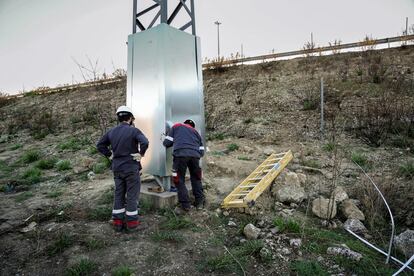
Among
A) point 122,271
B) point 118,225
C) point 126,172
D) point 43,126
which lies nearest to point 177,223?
point 118,225

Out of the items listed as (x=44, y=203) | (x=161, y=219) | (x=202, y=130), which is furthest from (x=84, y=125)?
(x=161, y=219)

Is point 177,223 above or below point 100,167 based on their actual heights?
below

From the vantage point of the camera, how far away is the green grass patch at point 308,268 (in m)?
2.84

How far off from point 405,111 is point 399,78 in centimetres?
304

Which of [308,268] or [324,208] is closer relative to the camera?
[308,268]

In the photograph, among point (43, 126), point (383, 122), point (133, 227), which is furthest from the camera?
point (43, 126)

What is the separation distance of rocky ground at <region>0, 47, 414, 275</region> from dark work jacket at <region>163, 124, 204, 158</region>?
3.27 feet

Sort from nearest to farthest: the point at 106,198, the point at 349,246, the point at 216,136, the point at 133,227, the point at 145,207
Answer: the point at 349,246, the point at 133,227, the point at 145,207, the point at 106,198, the point at 216,136

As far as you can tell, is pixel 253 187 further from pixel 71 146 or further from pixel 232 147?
pixel 71 146

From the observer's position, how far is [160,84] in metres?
4.57

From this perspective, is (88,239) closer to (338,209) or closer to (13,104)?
(338,209)

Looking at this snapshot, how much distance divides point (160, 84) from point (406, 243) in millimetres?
4001

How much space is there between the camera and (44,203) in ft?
16.3

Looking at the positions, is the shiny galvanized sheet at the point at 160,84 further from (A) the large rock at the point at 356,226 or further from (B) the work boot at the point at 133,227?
(A) the large rock at the point at 356,226
